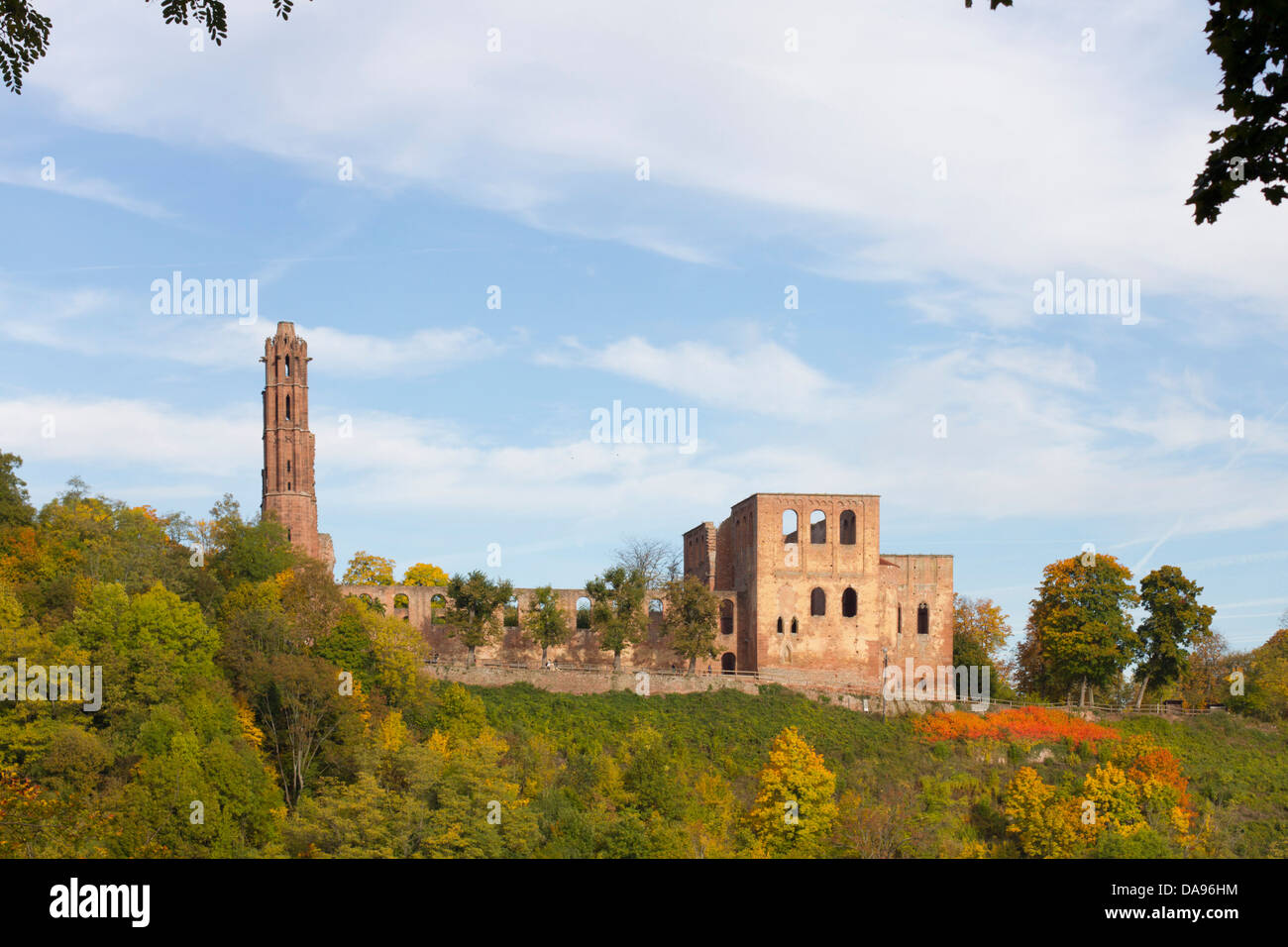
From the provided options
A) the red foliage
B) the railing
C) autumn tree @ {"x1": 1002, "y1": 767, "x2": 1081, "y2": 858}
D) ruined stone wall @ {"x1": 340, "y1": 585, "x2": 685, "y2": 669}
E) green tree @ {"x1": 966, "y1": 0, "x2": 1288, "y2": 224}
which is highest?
green tree @ {"x1": 966, "y1": 0, "x2": 1288, "y2": 224}

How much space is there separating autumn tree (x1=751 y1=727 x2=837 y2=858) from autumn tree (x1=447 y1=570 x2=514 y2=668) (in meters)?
15.4

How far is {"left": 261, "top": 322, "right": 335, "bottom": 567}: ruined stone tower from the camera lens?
60.6 m

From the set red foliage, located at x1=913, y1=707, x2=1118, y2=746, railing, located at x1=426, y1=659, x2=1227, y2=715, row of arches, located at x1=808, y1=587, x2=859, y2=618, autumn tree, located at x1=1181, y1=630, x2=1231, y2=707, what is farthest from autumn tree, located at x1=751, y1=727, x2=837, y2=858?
autumn tree, located at x1=1181, y1=630, x2=1231, y2=707

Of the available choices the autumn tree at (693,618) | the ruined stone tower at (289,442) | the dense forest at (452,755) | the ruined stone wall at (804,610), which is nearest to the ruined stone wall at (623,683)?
the dense forest at (452,755)

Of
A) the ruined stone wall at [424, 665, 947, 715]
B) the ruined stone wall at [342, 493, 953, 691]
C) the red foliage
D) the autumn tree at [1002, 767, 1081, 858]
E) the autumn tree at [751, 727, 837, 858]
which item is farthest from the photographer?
the ruined stone wall at [342, 493, 953, 691]

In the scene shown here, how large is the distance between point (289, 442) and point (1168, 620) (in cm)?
4022

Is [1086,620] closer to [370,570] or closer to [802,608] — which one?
[802,608]

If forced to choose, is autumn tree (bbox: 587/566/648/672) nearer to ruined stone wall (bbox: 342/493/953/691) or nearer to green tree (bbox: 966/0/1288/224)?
ruined stone wall (bbox: 342/493/953/691)

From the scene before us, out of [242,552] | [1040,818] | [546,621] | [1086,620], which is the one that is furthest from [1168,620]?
[242,552]
